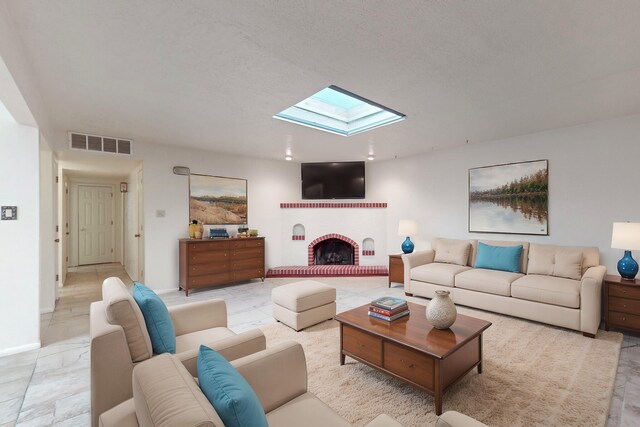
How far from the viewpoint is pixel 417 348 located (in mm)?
2012

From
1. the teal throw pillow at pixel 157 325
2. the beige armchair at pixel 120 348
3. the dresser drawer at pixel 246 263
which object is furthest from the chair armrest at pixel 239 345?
the dresser drawer at pixel 246 263

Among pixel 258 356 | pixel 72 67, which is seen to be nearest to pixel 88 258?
pixel 72 67

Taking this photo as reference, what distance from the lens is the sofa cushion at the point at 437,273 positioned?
4.22m

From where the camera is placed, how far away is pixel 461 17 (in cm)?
183

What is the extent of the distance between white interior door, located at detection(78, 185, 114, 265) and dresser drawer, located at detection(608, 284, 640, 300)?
10.1 m

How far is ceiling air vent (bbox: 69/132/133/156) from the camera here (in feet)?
13.8

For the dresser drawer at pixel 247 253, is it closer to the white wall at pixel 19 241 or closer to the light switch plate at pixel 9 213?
the white wall at pixel 19 241

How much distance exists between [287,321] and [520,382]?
2.22 metres

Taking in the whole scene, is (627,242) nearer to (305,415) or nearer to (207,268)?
(305,415)

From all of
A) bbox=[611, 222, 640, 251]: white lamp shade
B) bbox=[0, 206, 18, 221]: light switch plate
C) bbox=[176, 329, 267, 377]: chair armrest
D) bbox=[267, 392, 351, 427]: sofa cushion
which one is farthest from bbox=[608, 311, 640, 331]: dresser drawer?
bbox=[0, 206, 18, 221]: light switch plate

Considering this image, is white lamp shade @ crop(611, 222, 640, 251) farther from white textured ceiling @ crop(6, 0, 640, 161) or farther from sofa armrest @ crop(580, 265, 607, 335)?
white textured ceiling @ crop(6, 0, 640, 161)

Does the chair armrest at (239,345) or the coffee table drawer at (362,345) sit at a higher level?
the chair armrest at (239,345)

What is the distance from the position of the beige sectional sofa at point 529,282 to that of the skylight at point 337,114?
2181mm

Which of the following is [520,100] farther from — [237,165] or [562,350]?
[237,165]
